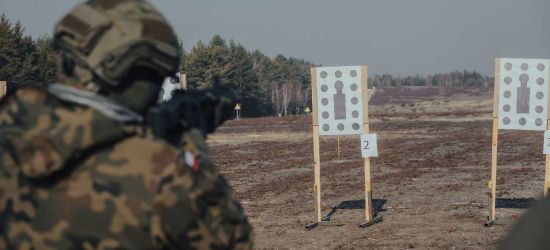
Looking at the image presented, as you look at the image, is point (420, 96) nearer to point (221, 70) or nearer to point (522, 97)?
point (221, 70)

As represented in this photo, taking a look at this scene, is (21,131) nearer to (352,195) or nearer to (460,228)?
(460,228)

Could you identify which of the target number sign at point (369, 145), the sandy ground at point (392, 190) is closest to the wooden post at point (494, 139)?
the sandy ground at point (392, 190)

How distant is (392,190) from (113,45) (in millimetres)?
10893

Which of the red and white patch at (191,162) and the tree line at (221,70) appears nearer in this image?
the red and white patch at (191,162)

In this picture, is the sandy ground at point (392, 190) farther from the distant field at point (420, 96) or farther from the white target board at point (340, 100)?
the distant field at point (420, 96)

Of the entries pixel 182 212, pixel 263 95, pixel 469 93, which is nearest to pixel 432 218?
pixel 182 212

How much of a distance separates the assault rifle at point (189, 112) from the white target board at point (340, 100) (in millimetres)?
6059

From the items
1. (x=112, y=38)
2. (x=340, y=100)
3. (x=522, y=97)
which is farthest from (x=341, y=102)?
(x=112, y=38)

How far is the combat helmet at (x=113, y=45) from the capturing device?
3.66ft

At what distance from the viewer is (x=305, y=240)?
24.6 ft

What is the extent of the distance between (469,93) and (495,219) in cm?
8816

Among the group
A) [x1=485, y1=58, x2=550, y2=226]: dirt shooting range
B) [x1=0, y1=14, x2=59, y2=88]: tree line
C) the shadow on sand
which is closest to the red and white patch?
[x1=485, y1=58, x2=550, y2=226]: dirt shooting range

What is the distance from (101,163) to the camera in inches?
40.8

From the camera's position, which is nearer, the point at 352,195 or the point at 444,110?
the point at 352,195
